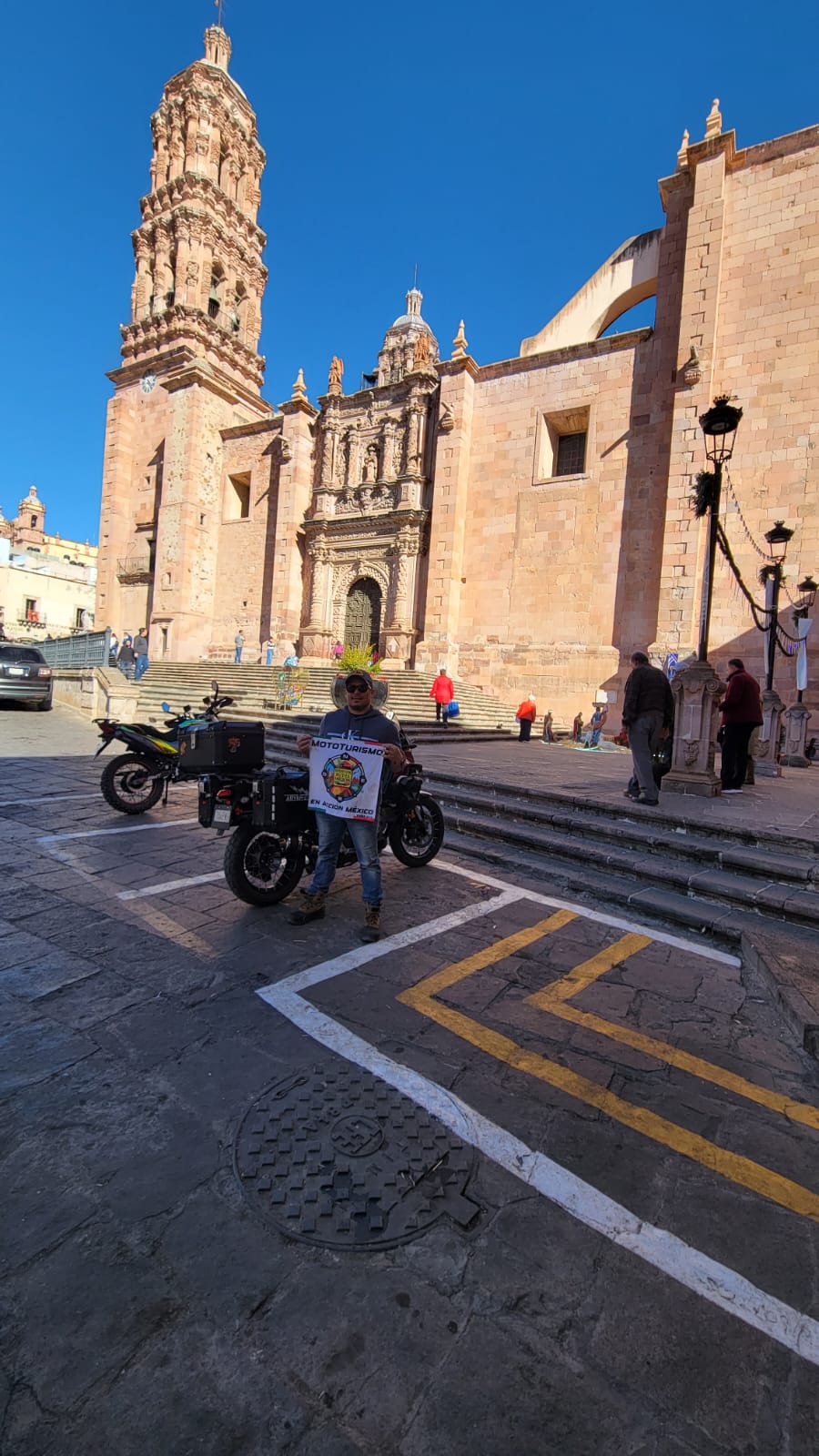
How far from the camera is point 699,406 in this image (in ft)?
52.1

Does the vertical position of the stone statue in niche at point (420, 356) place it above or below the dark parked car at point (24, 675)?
above

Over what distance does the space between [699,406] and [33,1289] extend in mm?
19283

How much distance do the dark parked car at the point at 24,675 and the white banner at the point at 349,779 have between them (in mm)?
14191

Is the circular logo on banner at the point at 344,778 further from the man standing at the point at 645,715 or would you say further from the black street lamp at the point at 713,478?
the black street lamp at the point at 713,478

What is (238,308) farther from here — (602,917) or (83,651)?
(602,917)

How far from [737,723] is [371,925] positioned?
6.27 meters

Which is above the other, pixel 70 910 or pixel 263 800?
pixel 263 800

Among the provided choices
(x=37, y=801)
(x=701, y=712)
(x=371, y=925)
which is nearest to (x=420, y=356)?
(x=701, y=712)

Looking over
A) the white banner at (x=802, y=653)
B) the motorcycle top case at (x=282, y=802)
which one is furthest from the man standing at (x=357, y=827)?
the white banner at (x=802, y=653)

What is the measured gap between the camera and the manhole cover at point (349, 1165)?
1698 mm

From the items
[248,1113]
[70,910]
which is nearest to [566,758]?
[70,910]

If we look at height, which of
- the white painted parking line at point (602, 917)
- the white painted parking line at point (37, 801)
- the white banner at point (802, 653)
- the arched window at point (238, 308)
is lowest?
the white painted parking line at point (602, 917)

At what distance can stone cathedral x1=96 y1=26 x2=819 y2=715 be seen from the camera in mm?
15547

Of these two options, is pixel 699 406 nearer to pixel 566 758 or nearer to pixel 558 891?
pixel 566 758
